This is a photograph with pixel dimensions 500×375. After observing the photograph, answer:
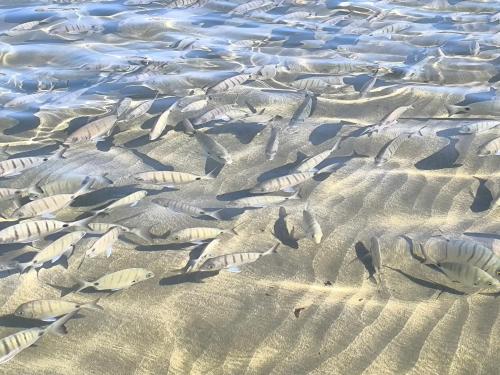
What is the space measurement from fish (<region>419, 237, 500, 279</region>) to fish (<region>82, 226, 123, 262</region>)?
99.6 inches

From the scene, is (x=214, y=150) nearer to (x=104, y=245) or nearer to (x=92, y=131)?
(x=92, y=131)

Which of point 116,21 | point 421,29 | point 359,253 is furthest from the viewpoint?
point 116,21

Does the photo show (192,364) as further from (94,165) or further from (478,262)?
(94,165)

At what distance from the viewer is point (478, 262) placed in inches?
143

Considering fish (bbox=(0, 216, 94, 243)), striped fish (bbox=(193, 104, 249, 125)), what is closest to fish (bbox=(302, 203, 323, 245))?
fish (bbox=(0, 216, 94, 243))

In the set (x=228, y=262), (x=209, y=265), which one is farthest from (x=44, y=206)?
(x=228, y=262)

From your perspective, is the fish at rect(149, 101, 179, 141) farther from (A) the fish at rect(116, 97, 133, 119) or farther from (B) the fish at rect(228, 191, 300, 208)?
(B) the fish at rect(228, 191, 300, 208)

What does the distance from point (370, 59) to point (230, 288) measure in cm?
661

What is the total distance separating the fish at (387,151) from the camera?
550 cm

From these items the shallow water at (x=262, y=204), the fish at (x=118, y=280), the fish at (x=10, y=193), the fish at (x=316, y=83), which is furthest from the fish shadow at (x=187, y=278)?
the fish at (x=316, y=83)

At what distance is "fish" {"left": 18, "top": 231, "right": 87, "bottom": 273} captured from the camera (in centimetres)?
397

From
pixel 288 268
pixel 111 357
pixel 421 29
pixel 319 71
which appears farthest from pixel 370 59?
pixel 111 357

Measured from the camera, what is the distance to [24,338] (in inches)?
130

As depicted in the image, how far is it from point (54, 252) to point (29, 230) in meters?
0.30
